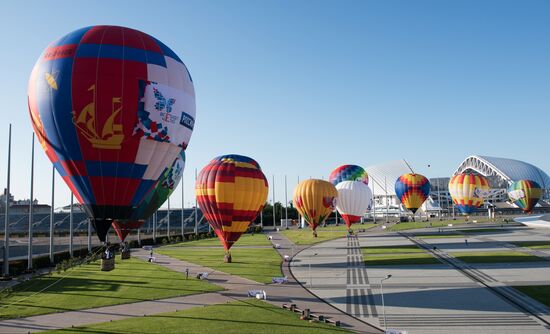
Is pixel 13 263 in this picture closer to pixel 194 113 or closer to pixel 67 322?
pixel 67 322

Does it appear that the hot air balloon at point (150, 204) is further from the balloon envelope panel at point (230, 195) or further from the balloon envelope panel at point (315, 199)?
the balloon envelope panel at point (315, 199)

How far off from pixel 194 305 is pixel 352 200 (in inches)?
1747

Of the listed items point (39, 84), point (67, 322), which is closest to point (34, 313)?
point (67, 322)

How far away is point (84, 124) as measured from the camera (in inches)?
886

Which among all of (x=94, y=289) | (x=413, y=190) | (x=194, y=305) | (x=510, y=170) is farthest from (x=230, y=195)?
(x=510, y=170)

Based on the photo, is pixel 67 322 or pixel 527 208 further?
pixel 527 208

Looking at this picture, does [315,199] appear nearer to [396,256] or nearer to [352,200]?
[352,200]

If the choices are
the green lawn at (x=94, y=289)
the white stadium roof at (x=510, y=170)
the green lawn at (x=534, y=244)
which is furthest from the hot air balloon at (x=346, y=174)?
the white stadium roof at (x=510, y=170)

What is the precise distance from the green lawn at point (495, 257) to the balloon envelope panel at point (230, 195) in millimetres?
21229

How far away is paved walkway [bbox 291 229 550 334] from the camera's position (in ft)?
73.4

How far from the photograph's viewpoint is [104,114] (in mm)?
22547

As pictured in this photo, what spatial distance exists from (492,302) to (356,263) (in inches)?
710

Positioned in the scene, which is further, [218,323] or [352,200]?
[352,200]

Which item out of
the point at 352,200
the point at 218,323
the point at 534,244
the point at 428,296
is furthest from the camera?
the point at 352,200
